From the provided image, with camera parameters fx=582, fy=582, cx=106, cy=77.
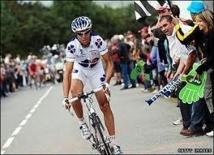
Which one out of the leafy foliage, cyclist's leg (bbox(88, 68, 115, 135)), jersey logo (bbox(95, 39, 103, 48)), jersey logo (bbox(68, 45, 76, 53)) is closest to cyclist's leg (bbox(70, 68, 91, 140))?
cyclist's leg (bbox(88, 68, 115, 135))

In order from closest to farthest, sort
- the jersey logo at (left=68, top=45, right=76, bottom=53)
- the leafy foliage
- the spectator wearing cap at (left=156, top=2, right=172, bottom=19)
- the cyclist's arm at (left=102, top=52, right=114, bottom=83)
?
the spectator wearing cap at (left=156, top=2, right=172, bottom=19), the jersey logo at (left=68, top=45, right=76, bottom=53), the cyclist's arm at (left=102, top=52, right=114, bottom=83), the leafy foliage

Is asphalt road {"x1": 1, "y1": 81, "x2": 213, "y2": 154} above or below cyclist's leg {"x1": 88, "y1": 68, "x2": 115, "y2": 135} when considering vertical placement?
below

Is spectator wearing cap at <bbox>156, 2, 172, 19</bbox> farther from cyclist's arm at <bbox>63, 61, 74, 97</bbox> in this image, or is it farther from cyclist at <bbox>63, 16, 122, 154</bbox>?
cyclist's arm at <bbox>63, 61, 74, 97</bbox>

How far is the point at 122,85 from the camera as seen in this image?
18.7 meters

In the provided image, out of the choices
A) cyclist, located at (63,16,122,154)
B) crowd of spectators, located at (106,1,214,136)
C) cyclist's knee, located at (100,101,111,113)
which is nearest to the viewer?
crowd of spectators, located at (106,1,214,136)

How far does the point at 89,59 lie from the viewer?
24.3ft

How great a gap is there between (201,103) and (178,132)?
600 mm

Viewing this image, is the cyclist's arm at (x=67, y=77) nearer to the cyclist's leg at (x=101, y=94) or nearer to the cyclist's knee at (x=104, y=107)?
the cyclist's leg at (x=101, y=94)

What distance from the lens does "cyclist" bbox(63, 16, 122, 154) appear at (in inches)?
273

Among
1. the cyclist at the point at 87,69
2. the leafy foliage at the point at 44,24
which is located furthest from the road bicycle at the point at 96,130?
the leafy foliage at the point at 44,24

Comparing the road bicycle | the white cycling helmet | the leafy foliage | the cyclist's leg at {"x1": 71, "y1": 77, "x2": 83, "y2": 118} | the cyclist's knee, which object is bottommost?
the leafy foliage

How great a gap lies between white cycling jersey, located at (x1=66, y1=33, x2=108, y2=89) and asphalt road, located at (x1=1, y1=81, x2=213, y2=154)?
111 centimetres

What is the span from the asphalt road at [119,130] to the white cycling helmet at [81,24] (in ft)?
8.34

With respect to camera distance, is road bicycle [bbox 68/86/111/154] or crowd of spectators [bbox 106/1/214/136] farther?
road bicycle [bbox 68/86/111/154]
